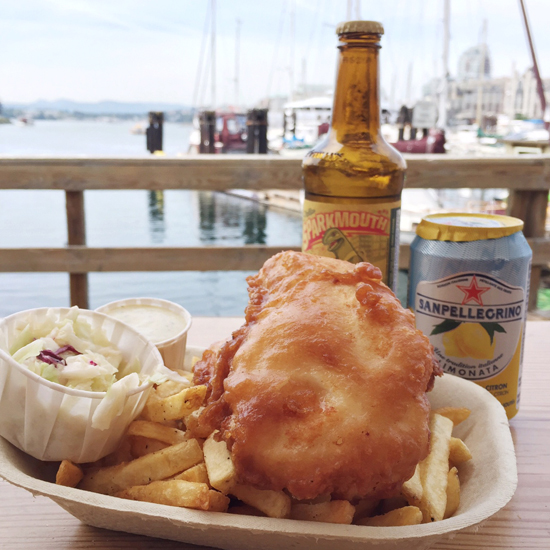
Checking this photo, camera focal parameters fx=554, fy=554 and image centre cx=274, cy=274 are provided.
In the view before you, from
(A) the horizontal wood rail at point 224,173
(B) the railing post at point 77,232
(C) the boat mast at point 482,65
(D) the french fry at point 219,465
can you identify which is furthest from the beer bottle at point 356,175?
(C) the boat mast at point 482,65

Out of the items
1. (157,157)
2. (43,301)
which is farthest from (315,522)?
(43,301)

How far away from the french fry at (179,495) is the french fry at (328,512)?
11cm

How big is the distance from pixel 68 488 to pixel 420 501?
536 mm

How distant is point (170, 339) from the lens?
134 cm

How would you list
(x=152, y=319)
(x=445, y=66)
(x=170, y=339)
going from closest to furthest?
(x=170, y=339) < (x=152, y=319) < (x=445, y=66)

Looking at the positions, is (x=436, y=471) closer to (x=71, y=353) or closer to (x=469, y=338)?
(x=469, y=338)

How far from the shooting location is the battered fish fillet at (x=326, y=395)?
79 centimetres

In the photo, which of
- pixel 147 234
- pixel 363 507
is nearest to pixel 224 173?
pixel 363 507

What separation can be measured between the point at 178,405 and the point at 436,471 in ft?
1.52

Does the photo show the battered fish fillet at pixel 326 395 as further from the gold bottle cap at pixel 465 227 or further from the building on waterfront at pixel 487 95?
the building on waterfront at pixel 487 95

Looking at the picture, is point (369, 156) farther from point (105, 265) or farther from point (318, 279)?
point (105, 265)

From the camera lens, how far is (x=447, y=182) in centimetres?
311

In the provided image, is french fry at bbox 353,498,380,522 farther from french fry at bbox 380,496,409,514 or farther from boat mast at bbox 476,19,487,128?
boat mast at bbox 476,19,487,128

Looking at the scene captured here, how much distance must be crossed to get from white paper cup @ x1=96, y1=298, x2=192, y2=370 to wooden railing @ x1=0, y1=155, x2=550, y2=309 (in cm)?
157
